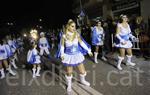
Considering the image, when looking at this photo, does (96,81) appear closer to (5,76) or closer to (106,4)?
(5,76)

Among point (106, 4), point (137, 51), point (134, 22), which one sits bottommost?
point (137, 51)

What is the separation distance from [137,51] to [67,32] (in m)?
6.03

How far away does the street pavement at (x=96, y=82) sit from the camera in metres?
7.70

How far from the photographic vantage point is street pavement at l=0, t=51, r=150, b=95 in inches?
303

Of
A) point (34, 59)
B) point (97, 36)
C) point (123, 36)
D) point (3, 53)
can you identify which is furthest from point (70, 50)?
point (3, 53)

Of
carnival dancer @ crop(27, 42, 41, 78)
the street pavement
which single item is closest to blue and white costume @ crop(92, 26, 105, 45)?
the street pavement

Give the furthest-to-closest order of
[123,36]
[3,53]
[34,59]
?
[3,53], [34,59], [123,36]

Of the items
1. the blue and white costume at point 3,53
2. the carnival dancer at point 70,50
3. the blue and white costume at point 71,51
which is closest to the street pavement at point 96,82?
the carnival dancer at point 70,50

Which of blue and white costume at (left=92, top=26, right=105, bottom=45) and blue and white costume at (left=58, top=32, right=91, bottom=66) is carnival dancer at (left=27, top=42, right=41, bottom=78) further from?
blue and white costume at (left=58, top=32, right=91, bottom=66)

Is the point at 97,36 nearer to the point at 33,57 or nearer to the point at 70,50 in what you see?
the point at 33,57

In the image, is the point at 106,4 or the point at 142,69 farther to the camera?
the point at 106,4

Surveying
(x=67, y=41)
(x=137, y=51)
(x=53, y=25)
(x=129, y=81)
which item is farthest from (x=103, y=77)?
(x=53, y=25)

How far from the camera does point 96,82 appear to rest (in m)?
8.80

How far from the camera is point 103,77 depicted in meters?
9.34
